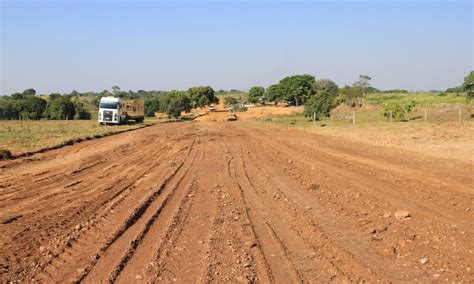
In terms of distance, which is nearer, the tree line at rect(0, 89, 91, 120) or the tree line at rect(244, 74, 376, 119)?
the tree line at rect(244, 74, 376, 119)

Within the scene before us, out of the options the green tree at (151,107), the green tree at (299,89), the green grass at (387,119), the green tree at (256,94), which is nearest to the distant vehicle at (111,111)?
the green grass at (387,119)

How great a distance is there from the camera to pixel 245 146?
2362 cm

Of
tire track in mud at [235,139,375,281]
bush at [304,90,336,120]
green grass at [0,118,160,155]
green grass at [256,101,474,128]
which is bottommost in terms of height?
tire track in mud at [235,139,375,281]

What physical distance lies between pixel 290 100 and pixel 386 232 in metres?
113

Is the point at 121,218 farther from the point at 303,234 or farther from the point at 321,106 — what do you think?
the point at 321,106

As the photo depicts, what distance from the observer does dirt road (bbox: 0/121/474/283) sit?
6.08m

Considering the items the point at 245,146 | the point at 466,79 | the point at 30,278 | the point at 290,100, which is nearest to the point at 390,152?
the point at 245,146

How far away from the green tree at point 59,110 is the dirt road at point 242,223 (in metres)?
61.6

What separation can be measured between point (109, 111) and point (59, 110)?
2709 centimetres

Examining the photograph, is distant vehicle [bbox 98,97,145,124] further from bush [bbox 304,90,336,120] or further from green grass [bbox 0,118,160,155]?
bush [bbox 304,90,336,120]

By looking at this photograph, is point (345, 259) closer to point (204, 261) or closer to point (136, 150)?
point (204, 261)

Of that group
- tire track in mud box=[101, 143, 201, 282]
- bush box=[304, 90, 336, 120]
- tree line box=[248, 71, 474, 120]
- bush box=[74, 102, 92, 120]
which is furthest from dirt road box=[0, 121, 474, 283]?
bush box=[74, 102, 92, 120]

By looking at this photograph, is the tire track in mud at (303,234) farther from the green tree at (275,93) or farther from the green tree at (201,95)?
the green tree at (275,93)

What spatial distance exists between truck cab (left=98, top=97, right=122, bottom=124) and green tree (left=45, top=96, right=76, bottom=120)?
25.2m
